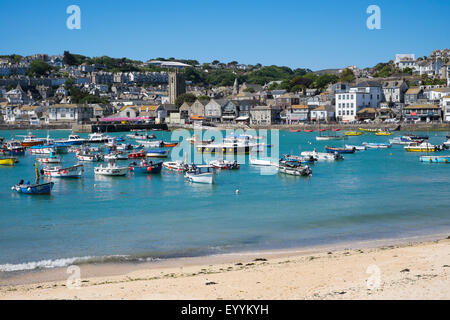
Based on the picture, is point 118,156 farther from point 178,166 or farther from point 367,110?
point 367,110

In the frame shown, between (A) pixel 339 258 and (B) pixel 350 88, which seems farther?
(B) pixel 350 88

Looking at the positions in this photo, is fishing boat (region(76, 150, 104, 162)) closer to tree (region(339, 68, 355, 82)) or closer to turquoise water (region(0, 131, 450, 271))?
turquoise water (region(0, 131, 450, 271))

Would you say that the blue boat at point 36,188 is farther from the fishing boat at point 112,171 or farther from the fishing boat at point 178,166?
the fishing boat at point 178,166

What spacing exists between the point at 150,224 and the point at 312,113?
243 feet

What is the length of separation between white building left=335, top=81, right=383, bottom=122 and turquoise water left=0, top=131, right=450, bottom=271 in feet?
168

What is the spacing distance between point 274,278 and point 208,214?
9.36 meters

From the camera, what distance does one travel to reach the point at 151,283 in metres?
12.0

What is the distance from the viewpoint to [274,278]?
39.3 ft

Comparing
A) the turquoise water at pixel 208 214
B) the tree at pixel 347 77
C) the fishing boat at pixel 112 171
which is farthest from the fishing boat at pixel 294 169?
the tree at pixel 347 77

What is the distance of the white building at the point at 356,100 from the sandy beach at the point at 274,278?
2817 inches

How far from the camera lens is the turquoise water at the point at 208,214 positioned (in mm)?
16203

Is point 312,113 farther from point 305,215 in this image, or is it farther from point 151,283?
point 151,283

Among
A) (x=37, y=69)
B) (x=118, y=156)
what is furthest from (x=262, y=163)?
(x=37, y=69)
